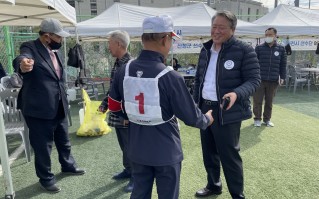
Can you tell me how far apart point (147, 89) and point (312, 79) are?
11712 mm

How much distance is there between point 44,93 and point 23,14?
2.17m

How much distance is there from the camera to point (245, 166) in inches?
159

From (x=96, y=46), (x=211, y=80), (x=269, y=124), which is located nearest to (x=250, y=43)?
(x=269, y=124)

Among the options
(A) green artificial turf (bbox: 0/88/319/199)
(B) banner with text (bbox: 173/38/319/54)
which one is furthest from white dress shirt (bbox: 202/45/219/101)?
(B) banner with text (bbox: 173/38/319/54)

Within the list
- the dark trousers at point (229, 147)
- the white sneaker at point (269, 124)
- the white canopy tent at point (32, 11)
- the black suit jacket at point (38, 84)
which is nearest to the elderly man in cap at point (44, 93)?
the black suit jacket at point (38, 84)

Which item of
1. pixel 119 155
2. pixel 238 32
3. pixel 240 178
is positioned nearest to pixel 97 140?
pixel 119 155

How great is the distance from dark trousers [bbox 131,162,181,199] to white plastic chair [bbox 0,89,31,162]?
279cm

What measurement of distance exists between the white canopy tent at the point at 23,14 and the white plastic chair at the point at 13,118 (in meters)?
1.24

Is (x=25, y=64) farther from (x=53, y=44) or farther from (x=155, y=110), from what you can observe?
(x=155, y=110)

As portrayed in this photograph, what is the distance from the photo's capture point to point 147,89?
72.7 inches

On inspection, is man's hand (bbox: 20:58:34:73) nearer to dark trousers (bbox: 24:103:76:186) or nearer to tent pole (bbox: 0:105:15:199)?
tent pole (bbox: 0:105:15:199)

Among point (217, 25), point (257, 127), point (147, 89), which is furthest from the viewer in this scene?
point (257, 127)

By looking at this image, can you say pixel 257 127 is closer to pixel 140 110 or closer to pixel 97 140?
pixel 97 140

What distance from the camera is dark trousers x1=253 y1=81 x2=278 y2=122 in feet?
19.7
